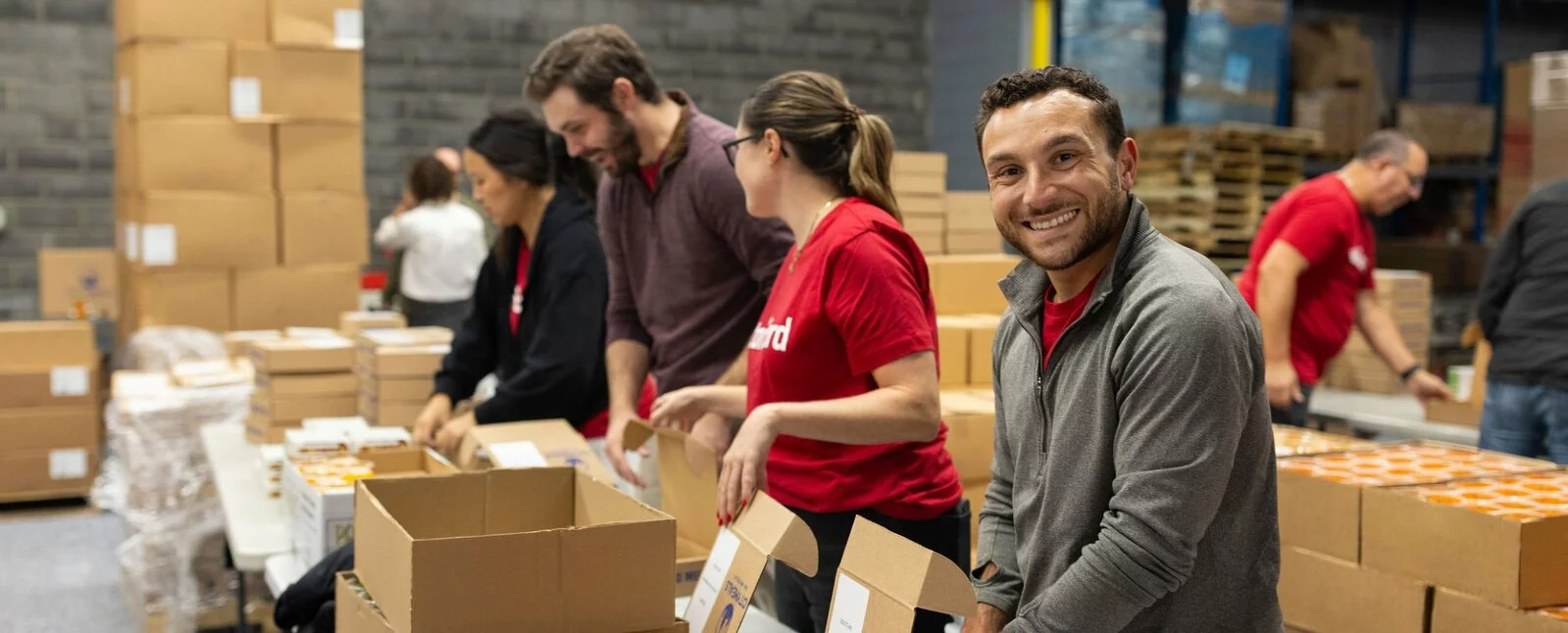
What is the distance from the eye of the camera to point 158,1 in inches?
202

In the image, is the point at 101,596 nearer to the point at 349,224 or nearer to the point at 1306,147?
the point at 349,224

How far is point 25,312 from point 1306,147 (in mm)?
6601

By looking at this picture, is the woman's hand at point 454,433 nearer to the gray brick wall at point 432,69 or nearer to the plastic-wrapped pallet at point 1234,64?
the plastic-wrapped pallet at point 1234,64

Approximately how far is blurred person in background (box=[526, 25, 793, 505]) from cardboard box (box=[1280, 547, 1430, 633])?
3.13 feet

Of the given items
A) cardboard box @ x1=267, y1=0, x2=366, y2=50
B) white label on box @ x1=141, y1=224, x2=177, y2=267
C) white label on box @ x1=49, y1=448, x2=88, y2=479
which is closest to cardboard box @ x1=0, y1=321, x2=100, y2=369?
white label on box @ x1=49, y1=448, x2=88, y2=479

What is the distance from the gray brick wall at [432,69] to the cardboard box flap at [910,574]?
6.99 metres

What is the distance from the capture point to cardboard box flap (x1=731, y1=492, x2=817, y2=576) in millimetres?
1546

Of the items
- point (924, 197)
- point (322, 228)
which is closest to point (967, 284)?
point (924, 197)

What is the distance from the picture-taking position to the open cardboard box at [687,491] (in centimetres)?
212

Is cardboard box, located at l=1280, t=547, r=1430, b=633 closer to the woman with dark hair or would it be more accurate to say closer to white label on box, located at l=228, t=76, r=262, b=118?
the woman with dark hair

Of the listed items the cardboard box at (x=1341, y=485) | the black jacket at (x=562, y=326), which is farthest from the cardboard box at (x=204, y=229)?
the cardboard box at (x=1341, y=485)

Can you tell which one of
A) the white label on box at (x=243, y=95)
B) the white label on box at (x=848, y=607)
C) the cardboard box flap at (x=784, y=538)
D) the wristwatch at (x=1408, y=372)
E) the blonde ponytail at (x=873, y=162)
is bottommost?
the wristwatch at (x=1408, y=372)

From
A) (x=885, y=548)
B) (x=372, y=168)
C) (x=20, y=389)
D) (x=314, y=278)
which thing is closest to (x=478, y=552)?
(x=885, y=548)

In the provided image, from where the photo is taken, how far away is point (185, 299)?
5.32 metres
